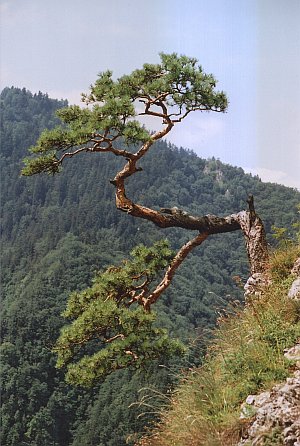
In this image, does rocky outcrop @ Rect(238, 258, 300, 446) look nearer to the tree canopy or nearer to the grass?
the grass

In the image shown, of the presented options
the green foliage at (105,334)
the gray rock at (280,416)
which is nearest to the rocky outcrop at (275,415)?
the gray rock at (280,416)

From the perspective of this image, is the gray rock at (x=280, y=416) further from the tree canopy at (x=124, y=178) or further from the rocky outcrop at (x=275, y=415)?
the tree canopy at (x=124, y=178)

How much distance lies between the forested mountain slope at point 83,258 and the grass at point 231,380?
433 millimetres

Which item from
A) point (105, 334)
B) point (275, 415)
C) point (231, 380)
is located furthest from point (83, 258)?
point (275, 415)

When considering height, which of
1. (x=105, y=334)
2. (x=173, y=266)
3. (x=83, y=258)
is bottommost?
(x=105, y=334)

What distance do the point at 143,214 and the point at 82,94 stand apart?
136 cm

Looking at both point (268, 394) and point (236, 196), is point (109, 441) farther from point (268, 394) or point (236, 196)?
point (236, 196)

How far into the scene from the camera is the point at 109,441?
1745 inches

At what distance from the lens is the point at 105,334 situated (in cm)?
516

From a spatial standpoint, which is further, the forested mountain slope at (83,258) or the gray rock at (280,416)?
the forested mountain slope at (83,258)

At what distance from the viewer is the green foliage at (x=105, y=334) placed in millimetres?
4941

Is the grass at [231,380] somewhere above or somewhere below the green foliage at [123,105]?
below

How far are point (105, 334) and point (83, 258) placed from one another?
72.4 m

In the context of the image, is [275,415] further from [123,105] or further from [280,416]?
[123,105]
